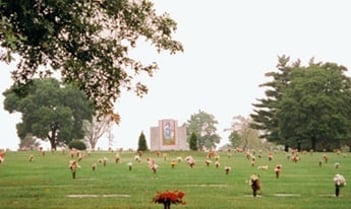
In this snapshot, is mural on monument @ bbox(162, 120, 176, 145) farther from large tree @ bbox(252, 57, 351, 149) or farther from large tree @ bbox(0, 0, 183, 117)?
large tree @ bbox(0, 0, 183, 117)

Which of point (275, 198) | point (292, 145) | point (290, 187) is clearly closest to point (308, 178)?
point (290, 187)

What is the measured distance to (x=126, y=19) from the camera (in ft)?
62.0

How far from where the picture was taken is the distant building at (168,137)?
273 feet

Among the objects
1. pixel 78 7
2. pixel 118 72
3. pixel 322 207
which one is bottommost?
pixel 322 207

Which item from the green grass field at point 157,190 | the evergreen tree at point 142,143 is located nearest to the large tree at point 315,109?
the evergreen tree at point 142,143

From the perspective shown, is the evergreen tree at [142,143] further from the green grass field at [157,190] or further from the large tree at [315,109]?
the green grass field at [157,190]

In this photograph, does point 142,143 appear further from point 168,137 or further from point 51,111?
point 51,111

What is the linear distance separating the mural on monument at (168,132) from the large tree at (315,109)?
15806 millimetres

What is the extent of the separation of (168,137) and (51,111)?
21.9 m

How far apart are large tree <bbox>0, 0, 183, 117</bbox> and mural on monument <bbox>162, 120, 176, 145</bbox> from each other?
209 ft

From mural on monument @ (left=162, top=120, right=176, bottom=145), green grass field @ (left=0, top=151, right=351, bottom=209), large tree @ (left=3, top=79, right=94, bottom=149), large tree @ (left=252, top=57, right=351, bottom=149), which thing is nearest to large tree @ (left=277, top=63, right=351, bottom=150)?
large tree @ (left=252, top=57, right=351, bottom=149)

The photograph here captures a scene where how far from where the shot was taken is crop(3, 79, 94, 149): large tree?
94750 mm

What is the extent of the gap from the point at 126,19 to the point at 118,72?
5.73 feet

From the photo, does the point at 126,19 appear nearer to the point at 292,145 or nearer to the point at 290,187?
the point at 290,187
